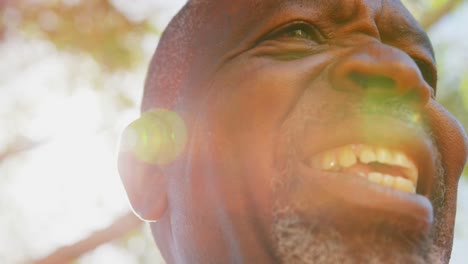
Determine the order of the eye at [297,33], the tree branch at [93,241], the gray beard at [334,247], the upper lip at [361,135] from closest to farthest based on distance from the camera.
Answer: the gray beard at [334,247], the upper lip at [361,135], the eye at [297,33], the tree branch at [93,241]

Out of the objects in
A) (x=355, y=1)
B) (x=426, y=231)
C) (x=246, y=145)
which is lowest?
(x=426, y=231)

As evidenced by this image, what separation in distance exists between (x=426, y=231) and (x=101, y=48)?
2678mm

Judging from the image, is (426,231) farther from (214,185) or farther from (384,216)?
(214,185)

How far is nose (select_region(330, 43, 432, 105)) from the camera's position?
1.44 meters

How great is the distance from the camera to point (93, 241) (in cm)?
348

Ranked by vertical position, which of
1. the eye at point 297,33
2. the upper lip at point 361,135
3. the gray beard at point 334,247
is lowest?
the gray beard at point 334,247

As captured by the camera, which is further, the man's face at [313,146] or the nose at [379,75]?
the nose at [379,75]

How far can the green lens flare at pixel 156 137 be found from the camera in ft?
5.55

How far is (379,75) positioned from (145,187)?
683 mm

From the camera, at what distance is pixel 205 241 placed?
155 centimetres

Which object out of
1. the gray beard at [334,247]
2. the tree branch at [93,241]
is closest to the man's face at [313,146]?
the gray beard at [334,247]

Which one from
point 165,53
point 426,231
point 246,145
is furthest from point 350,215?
point 165,53

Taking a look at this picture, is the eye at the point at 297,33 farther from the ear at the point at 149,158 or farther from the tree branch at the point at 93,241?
the tree branch at the point at 93,241

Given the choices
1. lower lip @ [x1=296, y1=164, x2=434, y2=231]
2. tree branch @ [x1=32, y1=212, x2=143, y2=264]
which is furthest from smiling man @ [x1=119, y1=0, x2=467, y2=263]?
tree branch @ [x1=32, y1=212, x2=143, y2=264]
